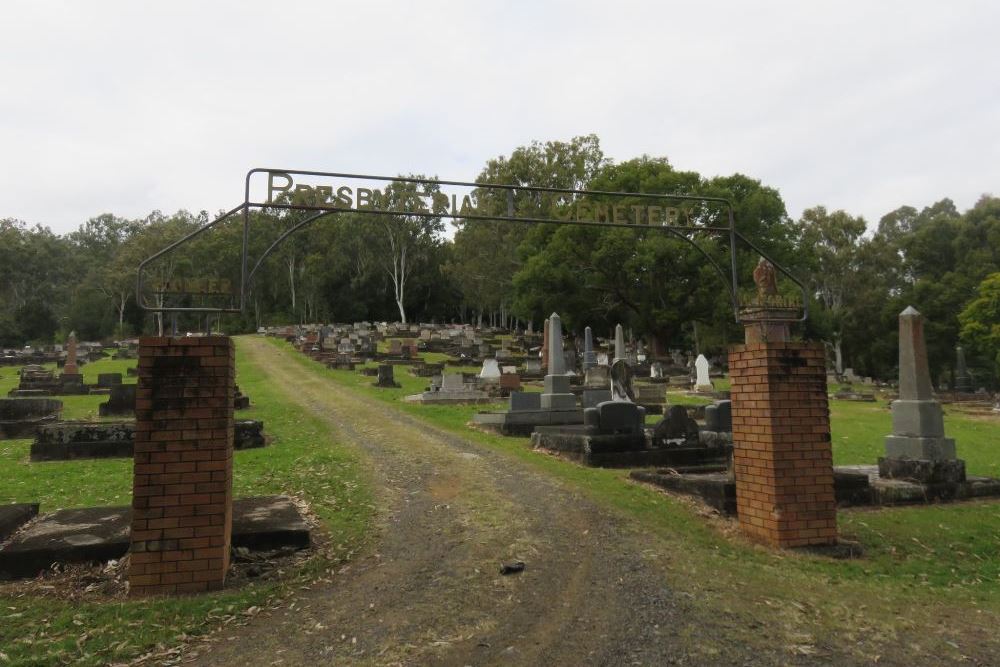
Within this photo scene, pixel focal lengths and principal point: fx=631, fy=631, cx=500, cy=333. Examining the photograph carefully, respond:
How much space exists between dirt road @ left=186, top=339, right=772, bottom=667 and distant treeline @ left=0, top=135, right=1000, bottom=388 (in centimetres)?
261

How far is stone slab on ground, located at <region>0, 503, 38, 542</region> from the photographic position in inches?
207

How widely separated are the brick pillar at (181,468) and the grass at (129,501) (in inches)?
8.0

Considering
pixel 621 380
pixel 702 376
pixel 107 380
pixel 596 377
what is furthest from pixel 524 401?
pixel 107 380

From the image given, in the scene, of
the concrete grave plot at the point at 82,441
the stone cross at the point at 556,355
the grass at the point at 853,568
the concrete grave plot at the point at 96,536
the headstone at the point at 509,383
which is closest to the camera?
the grass at the point at 853,568

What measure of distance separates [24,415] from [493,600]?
1255cm

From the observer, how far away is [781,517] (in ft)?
17.8

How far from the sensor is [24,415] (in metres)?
12.6

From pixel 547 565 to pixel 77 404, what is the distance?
1675cm

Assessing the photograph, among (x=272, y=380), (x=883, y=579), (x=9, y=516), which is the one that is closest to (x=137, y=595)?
(x=9, y=516)

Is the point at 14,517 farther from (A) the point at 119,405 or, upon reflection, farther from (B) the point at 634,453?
(A) the point at 119,405

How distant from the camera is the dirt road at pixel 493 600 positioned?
11.6 ft

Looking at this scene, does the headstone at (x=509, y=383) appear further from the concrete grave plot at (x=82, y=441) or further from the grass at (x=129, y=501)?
the concrete grave plot at (x=82, y=441)

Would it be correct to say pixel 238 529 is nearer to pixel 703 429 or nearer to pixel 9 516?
pixel 9 516

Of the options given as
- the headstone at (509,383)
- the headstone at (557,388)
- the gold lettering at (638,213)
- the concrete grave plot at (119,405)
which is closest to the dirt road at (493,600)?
the gold lettering at (638,213)
